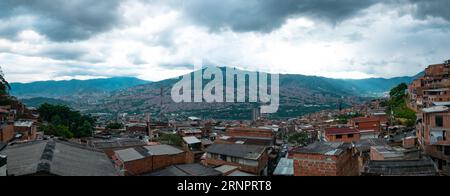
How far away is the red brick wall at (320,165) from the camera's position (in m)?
16.1

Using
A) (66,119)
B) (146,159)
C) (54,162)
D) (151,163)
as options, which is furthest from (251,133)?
(66,119)

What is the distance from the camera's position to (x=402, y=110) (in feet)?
140

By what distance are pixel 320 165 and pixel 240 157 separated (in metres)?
9.95

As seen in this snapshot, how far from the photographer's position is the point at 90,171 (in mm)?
14641

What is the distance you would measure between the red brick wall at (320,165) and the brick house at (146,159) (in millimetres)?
8558

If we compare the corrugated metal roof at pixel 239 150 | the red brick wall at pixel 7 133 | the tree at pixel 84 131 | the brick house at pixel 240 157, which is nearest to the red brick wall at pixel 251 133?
the brick house at pixel 240 157

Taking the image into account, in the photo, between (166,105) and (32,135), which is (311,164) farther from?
(166,105)

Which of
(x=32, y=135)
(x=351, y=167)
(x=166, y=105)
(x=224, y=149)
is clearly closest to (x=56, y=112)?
(x=32, y=135)

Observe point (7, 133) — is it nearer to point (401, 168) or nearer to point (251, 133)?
point (251, 133)

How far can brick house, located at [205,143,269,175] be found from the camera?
25.2 meters

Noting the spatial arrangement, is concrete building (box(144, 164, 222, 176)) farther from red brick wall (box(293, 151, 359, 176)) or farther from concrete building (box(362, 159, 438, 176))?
concrete building (box(362, 159, 438, 176))

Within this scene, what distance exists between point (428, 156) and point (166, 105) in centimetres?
13086

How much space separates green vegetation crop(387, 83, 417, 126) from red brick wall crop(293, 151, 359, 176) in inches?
929
